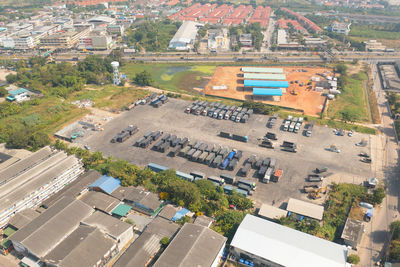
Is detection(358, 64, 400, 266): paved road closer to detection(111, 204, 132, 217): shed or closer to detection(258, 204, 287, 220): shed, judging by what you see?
detection(258, 204, 287, 220): shed

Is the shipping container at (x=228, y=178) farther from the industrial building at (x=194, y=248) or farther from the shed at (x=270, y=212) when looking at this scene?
the industrial building at (x=194, y=248)

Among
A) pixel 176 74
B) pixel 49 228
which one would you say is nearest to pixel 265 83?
pixel 176 74

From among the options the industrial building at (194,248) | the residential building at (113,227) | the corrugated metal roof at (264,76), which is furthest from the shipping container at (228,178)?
the corrugated metal roof at (264,76)

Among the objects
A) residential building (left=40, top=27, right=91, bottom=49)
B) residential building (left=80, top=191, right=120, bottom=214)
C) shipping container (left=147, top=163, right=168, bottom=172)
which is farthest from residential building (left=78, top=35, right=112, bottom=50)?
residential building (left=80, top=191, right=120, bottom=214)

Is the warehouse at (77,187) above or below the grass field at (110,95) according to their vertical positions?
below

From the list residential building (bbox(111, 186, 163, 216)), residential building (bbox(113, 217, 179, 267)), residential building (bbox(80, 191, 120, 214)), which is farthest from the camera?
residential building (bbox(111, 186, 163, 216))

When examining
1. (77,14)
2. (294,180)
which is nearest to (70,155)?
(294,180)
